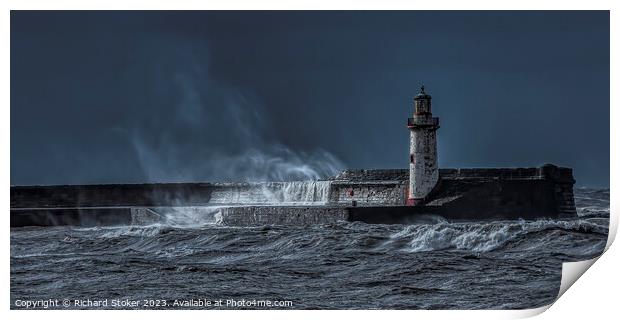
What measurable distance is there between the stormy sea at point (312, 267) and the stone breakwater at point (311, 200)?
1.52m

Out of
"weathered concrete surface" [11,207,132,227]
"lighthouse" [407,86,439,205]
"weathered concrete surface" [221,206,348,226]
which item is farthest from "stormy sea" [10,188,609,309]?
"weathered concrete surface" [11,207,132,227]

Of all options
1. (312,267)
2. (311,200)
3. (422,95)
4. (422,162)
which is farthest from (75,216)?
(312,267)

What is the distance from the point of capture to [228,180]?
26062 millimetres

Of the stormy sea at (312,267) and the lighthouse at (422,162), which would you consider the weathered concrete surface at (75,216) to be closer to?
the stormy sea at (312,267)

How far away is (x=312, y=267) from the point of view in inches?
608

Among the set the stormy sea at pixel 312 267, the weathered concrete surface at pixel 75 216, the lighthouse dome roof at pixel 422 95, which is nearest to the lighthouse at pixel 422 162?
the lighthouse dome roof at pixel 422 95

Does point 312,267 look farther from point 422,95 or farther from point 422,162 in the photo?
point 422,162

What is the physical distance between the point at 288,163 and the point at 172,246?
22.5ft

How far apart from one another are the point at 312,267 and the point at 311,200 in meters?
10.2

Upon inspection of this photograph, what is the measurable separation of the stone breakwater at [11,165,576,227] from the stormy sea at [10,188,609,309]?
4.99ft

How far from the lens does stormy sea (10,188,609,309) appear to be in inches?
534

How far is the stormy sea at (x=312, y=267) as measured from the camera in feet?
44.5

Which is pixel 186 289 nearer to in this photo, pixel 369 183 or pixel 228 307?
pixel 228 307

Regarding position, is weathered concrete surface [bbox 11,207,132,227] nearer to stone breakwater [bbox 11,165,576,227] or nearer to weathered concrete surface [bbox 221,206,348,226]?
stone breakwater [bbox 11,165,576,227]
